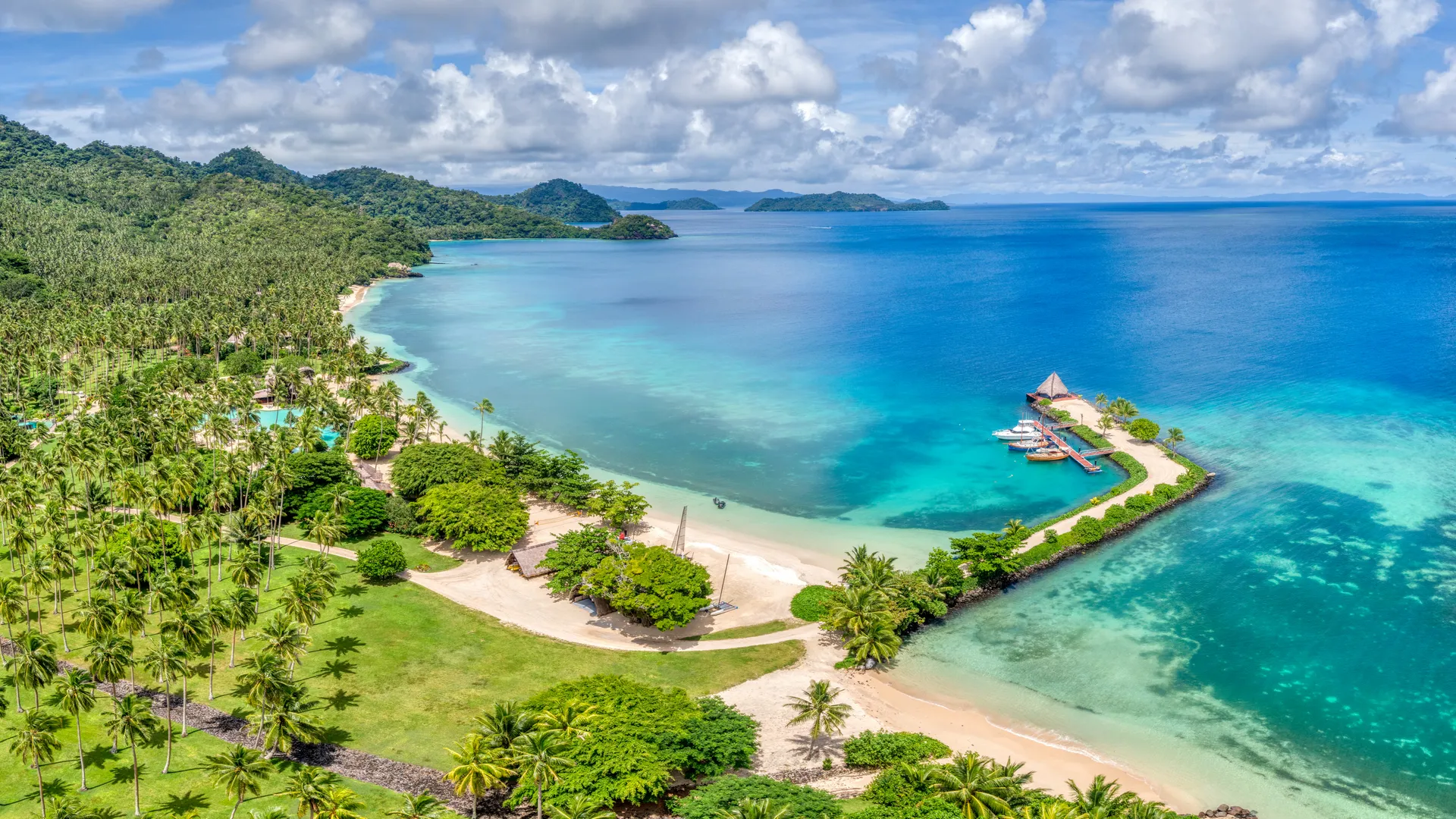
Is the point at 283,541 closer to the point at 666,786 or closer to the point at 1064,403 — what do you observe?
the point at 666,786

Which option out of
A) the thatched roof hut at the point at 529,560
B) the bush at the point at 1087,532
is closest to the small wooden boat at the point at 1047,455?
the bush at the point at 1087,532

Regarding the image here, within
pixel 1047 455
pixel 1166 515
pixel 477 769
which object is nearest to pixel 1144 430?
pixel 1047 455

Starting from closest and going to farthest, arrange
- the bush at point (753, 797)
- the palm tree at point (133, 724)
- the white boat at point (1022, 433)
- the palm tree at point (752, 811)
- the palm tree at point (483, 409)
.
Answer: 1. the palm tree at point (752, 811)
2. the bush at point (753, 797)
3. the palm tree at point (133, 724)
4. the white boat at point (1022, 433)
5. the palm tree at point (483, 409)

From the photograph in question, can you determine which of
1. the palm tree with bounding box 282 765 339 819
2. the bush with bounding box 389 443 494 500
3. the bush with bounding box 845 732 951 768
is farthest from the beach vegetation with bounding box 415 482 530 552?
the bush with bounding box 845 732 951 768

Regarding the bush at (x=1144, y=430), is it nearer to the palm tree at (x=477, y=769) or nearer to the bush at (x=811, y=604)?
the bush at (x=811, y=604)

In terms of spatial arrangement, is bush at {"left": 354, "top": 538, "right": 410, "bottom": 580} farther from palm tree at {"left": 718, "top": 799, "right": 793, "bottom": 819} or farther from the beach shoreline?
palm tree at {"left": 718, "top": 799, "right": 793, "bottom": 819}

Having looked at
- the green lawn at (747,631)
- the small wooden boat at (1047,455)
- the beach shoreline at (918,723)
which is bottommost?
the beach shoreline at (918,723)
